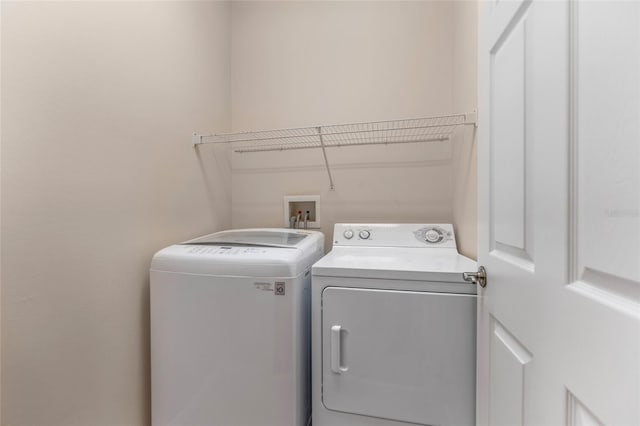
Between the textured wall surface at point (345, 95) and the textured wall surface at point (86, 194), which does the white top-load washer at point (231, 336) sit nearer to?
the textured wall surface at point (86, 194)

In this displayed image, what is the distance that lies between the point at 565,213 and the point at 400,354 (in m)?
0.80

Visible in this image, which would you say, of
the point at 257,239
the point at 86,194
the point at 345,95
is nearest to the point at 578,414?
the point at 257,239

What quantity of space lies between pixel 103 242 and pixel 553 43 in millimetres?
1533

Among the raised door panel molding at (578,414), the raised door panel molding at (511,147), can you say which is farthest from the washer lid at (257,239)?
the raised door panel molding at (578,414)

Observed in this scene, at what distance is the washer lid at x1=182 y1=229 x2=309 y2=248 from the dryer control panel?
26 centimetres

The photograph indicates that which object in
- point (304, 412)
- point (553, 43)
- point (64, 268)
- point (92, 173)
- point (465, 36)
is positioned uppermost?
point (465, 36)

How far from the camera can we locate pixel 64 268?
97 cm

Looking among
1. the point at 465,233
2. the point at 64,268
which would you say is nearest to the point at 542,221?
the point at 465,233

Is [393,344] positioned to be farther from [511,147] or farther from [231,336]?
[511,147]

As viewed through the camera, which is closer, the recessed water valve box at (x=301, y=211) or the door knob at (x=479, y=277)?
the door knob at (x=479, y=277)

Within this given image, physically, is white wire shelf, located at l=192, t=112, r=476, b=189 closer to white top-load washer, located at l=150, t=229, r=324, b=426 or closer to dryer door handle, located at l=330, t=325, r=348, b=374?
white top-load washer, located at l=150, t=229, r=324, b=426

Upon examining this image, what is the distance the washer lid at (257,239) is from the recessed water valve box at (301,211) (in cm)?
28

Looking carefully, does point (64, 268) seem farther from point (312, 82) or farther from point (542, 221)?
point (312, 82)

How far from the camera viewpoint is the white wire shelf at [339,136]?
1694mm
